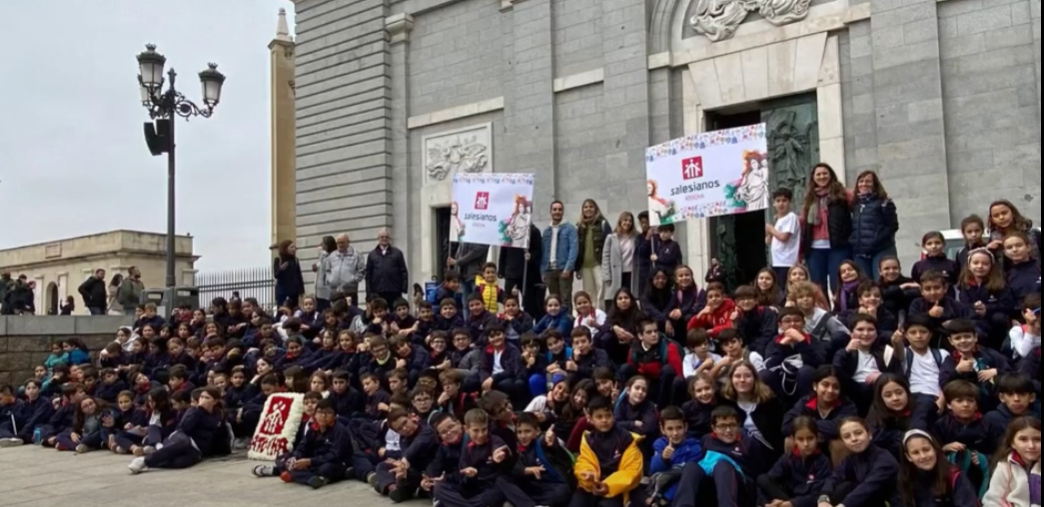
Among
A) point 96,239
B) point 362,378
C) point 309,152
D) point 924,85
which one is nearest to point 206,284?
point 309,152

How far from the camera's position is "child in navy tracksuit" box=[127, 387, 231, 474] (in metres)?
10.6

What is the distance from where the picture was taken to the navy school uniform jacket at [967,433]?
637cm

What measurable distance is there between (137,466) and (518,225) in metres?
5.49

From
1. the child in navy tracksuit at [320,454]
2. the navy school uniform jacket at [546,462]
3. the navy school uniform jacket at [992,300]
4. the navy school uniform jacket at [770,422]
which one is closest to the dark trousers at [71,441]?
the child in navy tracksuit at [320,454]

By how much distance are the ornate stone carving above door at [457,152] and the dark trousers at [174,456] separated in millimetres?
9894

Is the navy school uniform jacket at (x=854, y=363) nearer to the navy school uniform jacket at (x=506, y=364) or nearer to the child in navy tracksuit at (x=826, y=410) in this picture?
the child in navy tracksuit at (x=826, y=410)

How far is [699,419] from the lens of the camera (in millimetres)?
7574

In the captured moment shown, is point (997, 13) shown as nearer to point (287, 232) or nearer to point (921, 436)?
point (921, 436)

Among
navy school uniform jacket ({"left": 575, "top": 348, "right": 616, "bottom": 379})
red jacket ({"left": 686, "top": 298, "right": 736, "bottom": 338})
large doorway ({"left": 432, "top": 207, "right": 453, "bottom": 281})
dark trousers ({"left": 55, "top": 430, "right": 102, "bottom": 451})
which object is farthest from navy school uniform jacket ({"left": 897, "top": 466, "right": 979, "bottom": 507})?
large doorway ({"left": 432, "top": 207, "right": 453, "bottom": 281})

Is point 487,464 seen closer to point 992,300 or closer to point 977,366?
point 977,366

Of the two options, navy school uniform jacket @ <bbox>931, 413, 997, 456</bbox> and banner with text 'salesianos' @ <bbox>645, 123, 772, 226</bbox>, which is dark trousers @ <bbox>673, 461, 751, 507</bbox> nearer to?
navy school uniform jacket @ <bbox>931, 413, 997, 456</bbox>

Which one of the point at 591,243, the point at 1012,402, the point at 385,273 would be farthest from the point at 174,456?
the point at 1012,402

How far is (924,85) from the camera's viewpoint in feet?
45.5

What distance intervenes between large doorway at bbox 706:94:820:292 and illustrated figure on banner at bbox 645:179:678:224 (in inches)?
177
